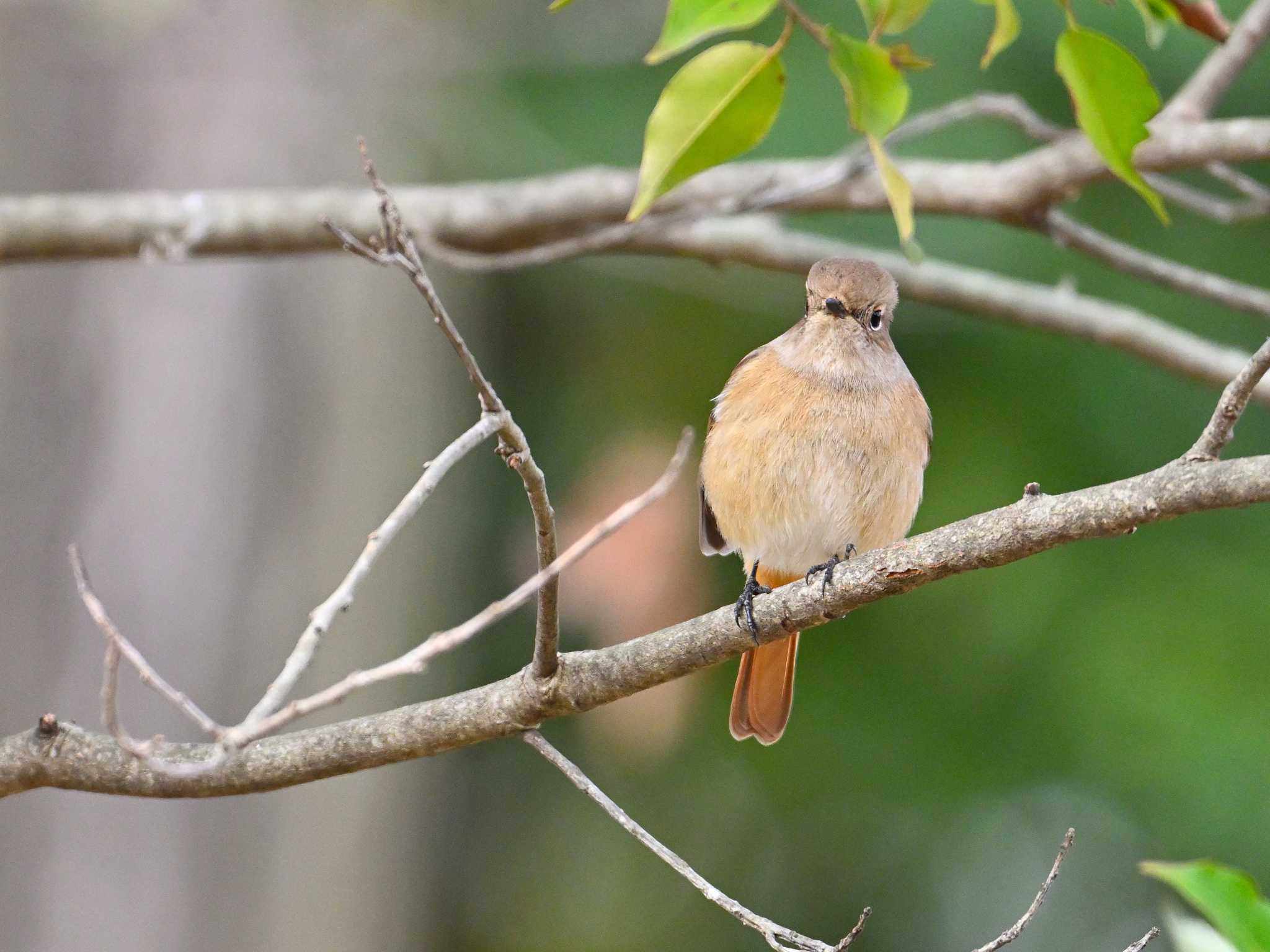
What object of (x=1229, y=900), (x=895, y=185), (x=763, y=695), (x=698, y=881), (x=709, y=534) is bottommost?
(x=1229, y=900)

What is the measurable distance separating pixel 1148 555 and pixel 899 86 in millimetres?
4309

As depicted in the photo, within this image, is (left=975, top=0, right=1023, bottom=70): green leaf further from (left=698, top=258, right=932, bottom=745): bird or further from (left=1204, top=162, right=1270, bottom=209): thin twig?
(left=1204, top=162, right=1270, bottom=209): thin twig

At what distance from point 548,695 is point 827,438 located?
1332 millimetres

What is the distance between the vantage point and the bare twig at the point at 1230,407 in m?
2.03

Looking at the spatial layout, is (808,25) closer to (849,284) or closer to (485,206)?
(849,284)

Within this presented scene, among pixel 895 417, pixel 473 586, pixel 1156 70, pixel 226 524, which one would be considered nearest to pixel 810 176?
pixel 895 417

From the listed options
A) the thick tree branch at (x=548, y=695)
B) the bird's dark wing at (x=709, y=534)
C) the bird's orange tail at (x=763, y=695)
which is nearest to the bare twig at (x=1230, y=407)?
the thick tree branch at (x=548, y=695)

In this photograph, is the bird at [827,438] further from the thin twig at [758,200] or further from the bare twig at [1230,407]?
the bare twig at [1230,407]

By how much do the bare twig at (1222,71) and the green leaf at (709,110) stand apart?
213cm

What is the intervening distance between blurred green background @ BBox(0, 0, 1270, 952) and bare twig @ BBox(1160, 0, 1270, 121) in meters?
1.24

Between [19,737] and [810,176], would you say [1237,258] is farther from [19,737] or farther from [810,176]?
[19,737]

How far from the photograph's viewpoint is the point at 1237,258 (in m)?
6.13

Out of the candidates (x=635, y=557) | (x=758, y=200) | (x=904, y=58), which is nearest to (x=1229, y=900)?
(x=904, y=58)

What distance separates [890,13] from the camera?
89.4 inches
